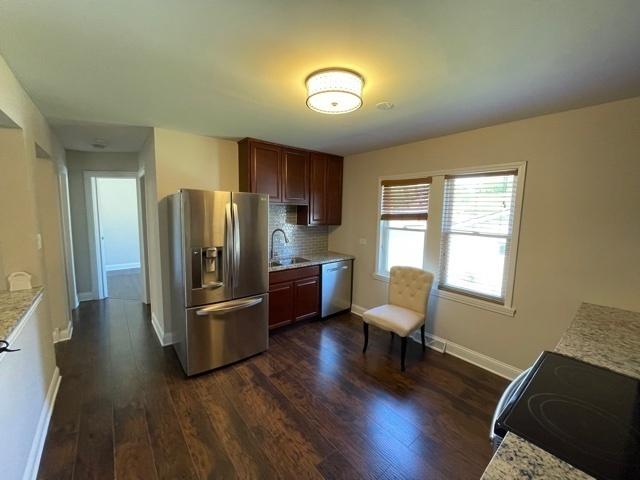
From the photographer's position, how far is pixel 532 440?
812 millimetres

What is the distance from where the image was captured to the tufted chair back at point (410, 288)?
9.57 feet

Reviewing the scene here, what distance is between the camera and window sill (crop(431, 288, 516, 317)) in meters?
2.56

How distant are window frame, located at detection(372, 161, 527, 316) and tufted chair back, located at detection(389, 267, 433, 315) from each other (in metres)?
0.23

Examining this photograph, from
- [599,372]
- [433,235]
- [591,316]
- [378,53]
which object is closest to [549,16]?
[378,53]

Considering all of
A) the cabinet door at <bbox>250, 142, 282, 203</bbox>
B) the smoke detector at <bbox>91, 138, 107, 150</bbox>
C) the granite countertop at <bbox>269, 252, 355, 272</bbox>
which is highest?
the smoke detector at <bbox>91, 138, 107, 150</bbox>

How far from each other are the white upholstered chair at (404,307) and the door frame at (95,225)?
370 centimetres

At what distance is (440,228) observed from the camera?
3016 millimetres

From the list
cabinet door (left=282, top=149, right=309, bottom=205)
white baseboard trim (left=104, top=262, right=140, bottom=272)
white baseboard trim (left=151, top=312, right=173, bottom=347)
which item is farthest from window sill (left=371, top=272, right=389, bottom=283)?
white baseboard trim (left=104, top=262, right=140, bottom=272)

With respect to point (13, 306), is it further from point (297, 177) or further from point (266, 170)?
point (297, 177)

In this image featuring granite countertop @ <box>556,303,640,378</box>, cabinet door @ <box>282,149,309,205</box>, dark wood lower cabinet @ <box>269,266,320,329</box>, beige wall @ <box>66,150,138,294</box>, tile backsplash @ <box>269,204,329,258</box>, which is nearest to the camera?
granite countertop @ <box>556,303,640,378</box>

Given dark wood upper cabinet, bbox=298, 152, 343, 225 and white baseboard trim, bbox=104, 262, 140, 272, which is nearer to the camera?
dark wood upper cabinet, bbox=298, 152, 343, 225

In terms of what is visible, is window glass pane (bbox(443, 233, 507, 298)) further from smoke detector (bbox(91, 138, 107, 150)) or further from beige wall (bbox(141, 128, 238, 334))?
smoke detector (bbox(91, 138, 107, 150))

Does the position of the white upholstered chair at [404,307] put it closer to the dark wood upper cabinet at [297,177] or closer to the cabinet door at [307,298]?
the cabinet door at [307,298]

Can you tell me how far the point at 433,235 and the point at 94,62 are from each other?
10.3 ft
